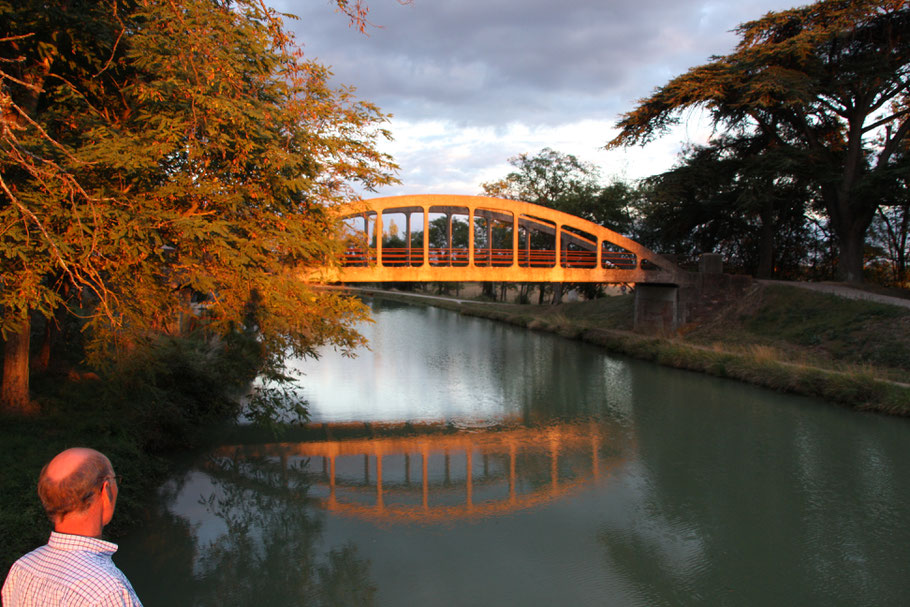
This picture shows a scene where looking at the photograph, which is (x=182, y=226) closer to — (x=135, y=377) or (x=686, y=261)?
(x=135, y=377)

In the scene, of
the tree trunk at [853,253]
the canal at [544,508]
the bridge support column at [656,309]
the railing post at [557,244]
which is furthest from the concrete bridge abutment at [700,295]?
the canal at [544,508]

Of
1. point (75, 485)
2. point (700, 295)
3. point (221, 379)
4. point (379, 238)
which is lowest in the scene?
point (221, 379)

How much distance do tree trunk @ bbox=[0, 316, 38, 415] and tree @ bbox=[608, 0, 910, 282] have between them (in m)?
19.5

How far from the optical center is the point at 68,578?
1833 millimetres

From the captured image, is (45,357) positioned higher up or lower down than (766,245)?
lower down

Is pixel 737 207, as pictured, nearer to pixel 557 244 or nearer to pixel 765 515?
pixel 557 244

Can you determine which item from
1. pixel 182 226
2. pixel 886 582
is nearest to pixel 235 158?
pixel 182 226

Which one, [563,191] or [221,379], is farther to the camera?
[563,191]

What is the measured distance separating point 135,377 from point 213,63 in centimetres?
380

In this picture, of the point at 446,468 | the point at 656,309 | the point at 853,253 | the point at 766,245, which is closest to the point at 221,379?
the point at 446,468

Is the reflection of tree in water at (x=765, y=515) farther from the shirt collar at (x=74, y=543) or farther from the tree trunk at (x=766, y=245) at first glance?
the tree trunk at (x=766, y=245)

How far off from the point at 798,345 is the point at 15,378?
1732 cm

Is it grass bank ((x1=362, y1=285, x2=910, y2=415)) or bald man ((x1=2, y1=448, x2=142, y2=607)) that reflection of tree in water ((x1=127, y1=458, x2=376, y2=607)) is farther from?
grass bank ((x1=362, y1=285, x2=910, y2=415))

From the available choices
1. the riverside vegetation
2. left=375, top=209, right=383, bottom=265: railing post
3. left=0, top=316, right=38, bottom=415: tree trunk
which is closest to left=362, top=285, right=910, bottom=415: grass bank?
the riverside vegetation
